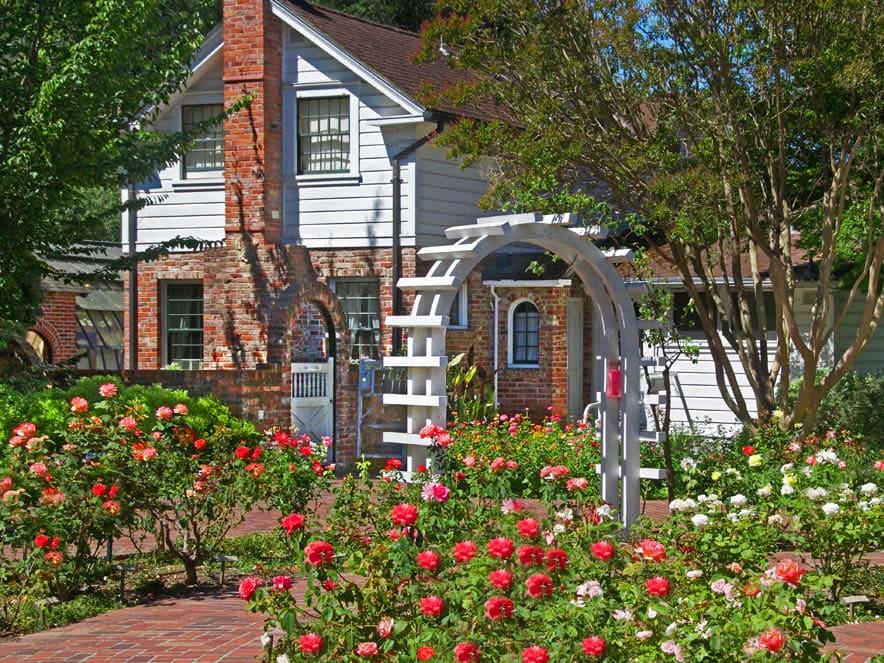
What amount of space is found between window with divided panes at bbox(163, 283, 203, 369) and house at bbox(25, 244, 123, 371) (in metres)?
1.96

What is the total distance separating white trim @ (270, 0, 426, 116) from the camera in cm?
2039

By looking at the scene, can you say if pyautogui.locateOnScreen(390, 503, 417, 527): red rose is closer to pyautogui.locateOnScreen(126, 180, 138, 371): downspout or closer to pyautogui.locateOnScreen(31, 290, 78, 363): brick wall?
pyautogui.locateOnScreen(126, 180, 138, 371): downspout

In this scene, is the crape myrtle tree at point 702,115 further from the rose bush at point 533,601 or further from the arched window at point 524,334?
the arched window at point 524,334

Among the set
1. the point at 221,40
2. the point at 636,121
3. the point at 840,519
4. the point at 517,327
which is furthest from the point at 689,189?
the point at 221,40

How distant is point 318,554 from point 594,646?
145cm

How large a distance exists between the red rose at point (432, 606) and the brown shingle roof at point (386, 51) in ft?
49.1

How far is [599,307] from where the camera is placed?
37.7 ft

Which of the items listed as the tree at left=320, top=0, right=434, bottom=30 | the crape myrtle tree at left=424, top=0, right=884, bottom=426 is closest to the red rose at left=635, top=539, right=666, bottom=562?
the crape myrtle tree at left=424, top=0, right=884, bottom=426

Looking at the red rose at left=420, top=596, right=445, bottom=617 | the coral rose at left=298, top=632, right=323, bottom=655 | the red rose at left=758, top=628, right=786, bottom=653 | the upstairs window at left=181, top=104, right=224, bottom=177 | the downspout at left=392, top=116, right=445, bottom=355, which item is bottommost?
the coral rose at left=298, top=632, right=323, bottom=655

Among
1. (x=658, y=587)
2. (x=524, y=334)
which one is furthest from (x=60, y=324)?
(x=658, y=587)

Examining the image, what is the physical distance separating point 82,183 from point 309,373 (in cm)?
396

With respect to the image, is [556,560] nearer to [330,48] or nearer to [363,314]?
[363,314]

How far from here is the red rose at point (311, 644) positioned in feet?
17.4

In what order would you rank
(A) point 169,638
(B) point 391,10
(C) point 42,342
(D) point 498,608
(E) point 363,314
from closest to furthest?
(D) point 498,608 < (A) point 169,638 < (E) point 363,314 < (C) point 42,342 < (B) point 391,10
